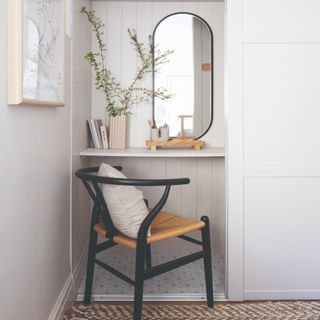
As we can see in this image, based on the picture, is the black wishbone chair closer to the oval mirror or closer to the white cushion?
the white cushion

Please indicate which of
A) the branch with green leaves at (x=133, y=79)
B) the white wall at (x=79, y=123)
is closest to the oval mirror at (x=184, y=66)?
the branch with green leaves at (x=133, y=79)

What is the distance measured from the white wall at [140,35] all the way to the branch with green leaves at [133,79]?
0.04 m

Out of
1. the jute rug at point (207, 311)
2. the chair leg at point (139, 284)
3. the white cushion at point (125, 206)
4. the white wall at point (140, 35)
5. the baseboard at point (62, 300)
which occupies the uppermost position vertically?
the white wall at point (140, 35)

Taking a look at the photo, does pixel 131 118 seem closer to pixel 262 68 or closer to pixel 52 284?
pixel 262 68

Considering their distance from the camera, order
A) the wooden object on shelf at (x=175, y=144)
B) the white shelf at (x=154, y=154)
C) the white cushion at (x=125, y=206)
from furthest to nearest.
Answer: the wooden object on shelf at (x=175, y=144)
the white shelf at (x=154, y=154)
the white cushion at (x=125, y=206)

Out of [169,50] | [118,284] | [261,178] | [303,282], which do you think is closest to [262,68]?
[261,178]

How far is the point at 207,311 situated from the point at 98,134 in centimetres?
134

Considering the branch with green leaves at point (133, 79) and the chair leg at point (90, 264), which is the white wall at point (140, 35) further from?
the chair leg at point (90, 264)

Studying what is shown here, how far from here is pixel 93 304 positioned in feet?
7.27

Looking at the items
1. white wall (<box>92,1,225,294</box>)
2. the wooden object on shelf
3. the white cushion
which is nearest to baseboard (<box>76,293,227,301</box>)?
the white cushion

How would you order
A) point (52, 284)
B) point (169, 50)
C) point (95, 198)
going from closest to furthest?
1. point (52, 284)
2. point (95, 198)
3. point (169, 50)

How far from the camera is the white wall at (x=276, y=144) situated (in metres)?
2.17

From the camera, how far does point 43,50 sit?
1.59m

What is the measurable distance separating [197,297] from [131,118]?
4.38ft
